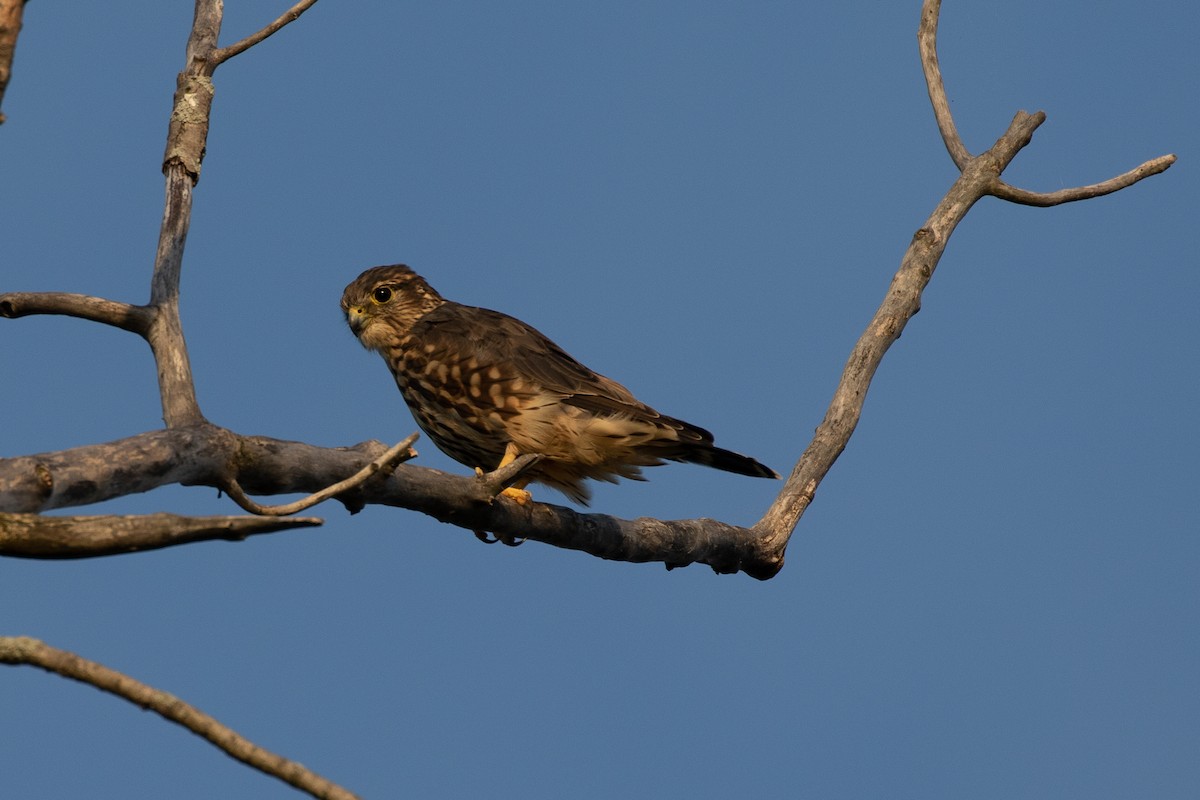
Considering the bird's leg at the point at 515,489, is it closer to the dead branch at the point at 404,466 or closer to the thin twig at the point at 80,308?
the dead branch at the point at 404,466

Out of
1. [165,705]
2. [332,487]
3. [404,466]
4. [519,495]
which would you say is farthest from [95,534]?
[519,495]

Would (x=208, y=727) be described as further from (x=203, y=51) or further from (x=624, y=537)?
(x=203, y=51)

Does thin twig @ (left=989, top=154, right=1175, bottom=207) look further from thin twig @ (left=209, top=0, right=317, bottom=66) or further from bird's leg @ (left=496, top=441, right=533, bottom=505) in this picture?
thin twig @ (left=209, top=0, right=317, bottom=66)

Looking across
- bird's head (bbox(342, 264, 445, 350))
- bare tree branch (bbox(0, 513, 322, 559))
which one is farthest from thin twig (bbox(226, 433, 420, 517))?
bird's head (bbox(342, 264, 445, 350))

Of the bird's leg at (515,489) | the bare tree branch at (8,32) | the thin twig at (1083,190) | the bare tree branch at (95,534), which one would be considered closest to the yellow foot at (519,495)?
the bird's leg at (515,489)

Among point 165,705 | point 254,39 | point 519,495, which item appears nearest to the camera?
point 165,705

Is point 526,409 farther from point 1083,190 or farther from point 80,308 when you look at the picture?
point 1083,190

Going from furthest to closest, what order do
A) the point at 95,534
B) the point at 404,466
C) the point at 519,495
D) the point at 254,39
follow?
the point at 254,39 < the point at 519,495 < the point at 404,466 < the point at 95,534

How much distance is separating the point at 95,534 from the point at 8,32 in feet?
3.43

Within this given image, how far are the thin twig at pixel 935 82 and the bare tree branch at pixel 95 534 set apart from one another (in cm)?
418

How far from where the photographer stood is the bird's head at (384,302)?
552 centimetres

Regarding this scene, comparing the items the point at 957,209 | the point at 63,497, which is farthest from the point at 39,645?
the point at 957,209

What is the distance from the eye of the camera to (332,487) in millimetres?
2855

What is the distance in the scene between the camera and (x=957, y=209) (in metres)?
5.54
